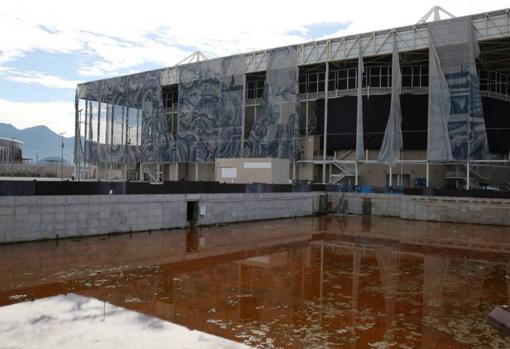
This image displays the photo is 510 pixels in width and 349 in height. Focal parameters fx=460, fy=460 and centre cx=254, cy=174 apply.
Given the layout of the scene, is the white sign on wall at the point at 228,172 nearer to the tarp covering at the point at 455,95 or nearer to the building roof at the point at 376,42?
the building roof at the point at 376,42

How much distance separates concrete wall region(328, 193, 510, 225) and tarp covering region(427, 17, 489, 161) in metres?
7.09

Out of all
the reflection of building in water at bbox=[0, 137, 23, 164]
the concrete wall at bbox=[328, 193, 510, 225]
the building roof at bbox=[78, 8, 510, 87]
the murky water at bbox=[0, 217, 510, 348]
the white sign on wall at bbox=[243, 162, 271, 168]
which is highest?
the building roof at bbox=[78, 8, 510, 87]

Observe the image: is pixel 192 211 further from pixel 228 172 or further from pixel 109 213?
pixel 228 172

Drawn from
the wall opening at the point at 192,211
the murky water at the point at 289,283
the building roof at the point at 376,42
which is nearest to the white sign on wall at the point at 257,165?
the wall opening at the point at 192,211

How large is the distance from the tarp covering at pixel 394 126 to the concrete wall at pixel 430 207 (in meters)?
6.77

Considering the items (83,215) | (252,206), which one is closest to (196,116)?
(252,206)

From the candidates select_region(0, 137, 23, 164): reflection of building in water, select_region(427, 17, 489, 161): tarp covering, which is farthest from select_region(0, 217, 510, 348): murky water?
select_region(0, 137, 23, 164): reflection of building in water

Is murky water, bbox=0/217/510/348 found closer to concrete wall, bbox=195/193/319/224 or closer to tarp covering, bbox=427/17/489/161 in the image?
concrete wall, bbox=195/193/319/224

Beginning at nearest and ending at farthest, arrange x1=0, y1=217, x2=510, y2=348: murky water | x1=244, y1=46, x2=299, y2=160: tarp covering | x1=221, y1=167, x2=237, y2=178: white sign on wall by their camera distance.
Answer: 1. x1=0, y1=217, x2=510, y2=348: murky water
2. x1=221, y1=167, x2=237, y2=178: white sign on wall
3. x1=244, y1=46, x2=299, y2=160: tarp covering

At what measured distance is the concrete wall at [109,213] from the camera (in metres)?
18.0

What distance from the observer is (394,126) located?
43344 millimetres

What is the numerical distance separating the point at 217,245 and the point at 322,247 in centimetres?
452

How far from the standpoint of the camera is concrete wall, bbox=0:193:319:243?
59.1 ft

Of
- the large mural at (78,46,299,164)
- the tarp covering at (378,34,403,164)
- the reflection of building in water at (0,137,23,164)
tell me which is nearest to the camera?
the tarp covering at (378,34,403,164)
